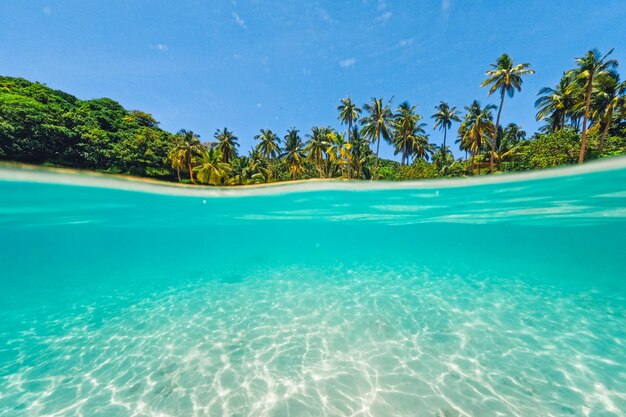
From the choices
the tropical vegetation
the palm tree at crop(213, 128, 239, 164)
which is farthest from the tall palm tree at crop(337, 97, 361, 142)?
the palm tree at crop(213, 128, 239, 164)

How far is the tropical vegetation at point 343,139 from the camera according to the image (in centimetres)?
2331

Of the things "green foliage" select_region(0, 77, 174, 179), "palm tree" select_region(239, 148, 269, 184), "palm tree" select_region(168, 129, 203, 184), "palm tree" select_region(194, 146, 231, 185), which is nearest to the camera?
"green foliage" select_region(0, 77, 174, 179)

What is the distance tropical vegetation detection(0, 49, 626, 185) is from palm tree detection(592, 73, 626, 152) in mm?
92

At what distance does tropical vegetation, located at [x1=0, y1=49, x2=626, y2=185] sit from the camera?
23.3 metres

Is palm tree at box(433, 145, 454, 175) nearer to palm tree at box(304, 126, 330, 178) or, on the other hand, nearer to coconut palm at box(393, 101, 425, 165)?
coconut palm at box(393, 101, 425, 165)

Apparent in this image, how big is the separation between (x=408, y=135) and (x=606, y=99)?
69.5 feet

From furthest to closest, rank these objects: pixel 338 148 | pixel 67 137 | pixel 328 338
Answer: pixel 338 148 < pixel 67 137 < pixel 328 338

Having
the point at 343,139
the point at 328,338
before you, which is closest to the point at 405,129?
the point at 343,139

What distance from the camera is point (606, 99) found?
24.1 m

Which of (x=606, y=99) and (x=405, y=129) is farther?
(x=405, y=129)

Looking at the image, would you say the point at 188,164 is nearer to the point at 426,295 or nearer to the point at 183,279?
the point at 183,279

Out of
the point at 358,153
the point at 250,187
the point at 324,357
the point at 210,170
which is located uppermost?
the point at 358,153

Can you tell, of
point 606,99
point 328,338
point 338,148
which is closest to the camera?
point 328,338

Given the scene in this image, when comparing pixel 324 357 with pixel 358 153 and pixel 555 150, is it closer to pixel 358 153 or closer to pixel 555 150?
pixel 555 150
